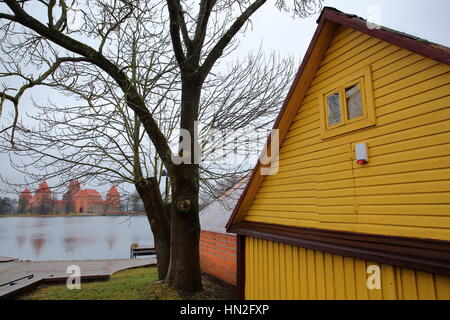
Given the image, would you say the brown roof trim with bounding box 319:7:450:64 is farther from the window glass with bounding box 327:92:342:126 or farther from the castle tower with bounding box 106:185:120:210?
the castle tower with bounding box 106:185:120:210

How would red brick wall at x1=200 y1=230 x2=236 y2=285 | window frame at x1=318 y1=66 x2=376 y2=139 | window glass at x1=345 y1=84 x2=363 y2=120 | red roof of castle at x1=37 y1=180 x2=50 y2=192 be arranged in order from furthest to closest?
red brick wall at x1=200 y1=230 x2=236 y2=285 < red roof of castle at x1=37 y1=180 x2=50 y2=192 < window glass at x1=345 y1=84 x2=363 y2=120 < window frame at x1=318 y1=66 x2=376 y2=139

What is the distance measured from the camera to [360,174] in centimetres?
380

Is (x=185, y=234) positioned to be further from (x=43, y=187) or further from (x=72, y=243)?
(x=72, y=243)

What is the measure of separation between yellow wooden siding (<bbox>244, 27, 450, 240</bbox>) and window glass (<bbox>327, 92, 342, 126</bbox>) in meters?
0.27

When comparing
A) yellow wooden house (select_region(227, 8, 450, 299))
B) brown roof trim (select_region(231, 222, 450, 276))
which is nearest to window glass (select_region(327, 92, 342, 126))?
yellow wooden house (select_region(227, 8, 450, 299))

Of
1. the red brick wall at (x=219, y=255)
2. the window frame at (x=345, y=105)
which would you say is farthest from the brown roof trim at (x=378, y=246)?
the red brick wall at (x=219, y=255)

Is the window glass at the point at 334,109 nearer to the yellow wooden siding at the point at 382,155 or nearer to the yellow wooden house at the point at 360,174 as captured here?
the yellow wooden house at the point at 360,174

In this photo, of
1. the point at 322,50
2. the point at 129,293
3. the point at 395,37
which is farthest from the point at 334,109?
the point at 129,293

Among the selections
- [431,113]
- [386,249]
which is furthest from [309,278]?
[431,113]

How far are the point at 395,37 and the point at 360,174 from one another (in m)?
1.82

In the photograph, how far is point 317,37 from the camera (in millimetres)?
4445

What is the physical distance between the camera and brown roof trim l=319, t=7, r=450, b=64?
2.78 metres

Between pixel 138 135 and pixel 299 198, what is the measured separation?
20.6 feet
